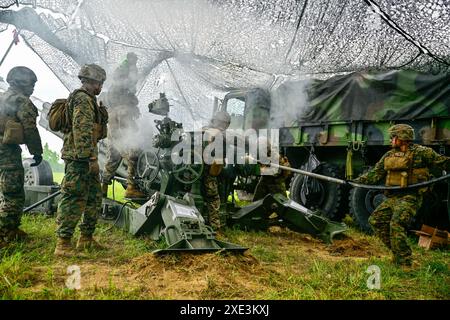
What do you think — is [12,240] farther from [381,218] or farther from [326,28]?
[326,28]

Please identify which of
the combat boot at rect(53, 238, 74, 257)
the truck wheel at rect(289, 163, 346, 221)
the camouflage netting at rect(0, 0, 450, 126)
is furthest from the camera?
the truck wheel at rect(289, 163, 346, 221)

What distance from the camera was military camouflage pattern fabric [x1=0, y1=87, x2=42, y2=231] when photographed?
4.28 meters

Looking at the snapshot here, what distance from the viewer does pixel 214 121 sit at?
564 centimetres

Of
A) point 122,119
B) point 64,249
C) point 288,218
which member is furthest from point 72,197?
point 288,218

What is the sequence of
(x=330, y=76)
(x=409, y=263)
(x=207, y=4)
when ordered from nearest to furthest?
(x=409, y=263) → (x=207, y=4) → (x=330, y=76)

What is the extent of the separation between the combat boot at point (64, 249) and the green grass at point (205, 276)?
4.0 inches

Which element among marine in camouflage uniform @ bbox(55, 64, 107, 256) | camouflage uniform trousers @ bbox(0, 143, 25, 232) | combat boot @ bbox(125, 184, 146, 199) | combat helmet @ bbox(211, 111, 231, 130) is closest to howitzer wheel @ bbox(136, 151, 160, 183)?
combat boot @ bbox(125, 184, 146, 199)

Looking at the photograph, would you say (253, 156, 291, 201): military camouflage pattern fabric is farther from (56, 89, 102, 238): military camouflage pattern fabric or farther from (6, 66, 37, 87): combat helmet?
(6, 66, 37, 87): combat helmet

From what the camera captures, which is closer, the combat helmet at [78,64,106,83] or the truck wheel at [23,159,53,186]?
the combat helmet at [78,64,106,83]

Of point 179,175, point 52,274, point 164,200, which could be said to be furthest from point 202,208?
point 52,274

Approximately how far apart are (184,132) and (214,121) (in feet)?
1.69

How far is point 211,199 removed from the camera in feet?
17.9

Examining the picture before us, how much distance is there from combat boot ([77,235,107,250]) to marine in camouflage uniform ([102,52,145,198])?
168 cm

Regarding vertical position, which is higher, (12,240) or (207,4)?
(207,4)
